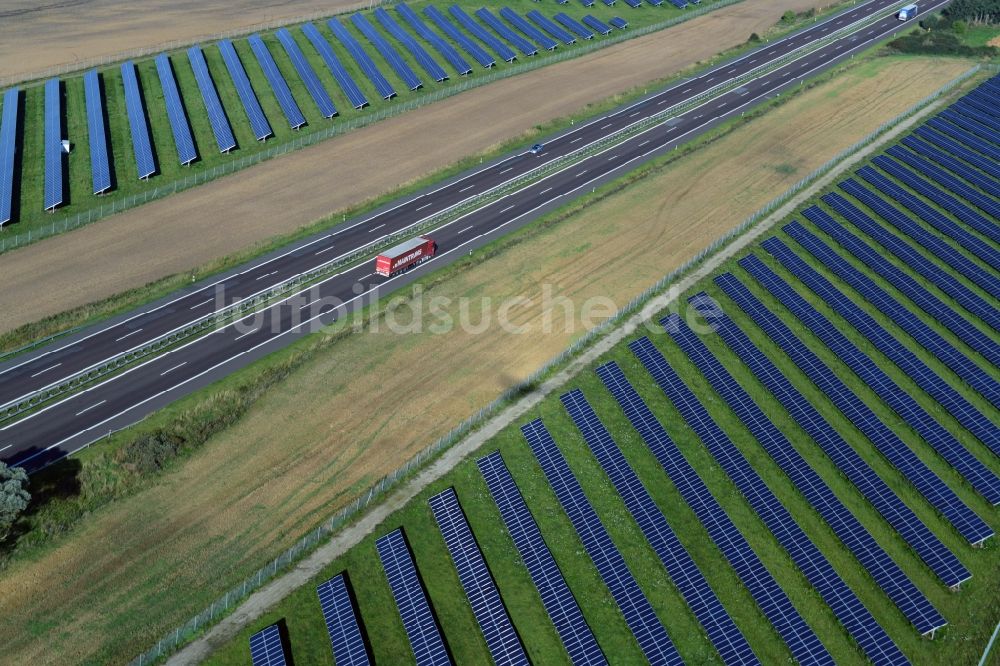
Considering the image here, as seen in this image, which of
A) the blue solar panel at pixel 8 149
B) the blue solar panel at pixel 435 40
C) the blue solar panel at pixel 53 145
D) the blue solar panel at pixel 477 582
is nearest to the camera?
the blue solar panel at pixel 477 582

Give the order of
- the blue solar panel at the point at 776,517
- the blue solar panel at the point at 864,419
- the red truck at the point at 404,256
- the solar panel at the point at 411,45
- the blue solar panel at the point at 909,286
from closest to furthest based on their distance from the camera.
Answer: the blue solar panel at the point at 776,517 < the blue solar panel at the point at 864,419 < the blue solar panel at the point at 909,286 < the red truck at the point at 404,256 < the solar panel at the point at 411,45

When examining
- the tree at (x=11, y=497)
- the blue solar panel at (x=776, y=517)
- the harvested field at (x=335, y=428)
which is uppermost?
the tree at (x=11, y=497)

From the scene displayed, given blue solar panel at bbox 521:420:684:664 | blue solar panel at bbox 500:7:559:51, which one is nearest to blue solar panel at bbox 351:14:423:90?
blue solar panel at bbox 500:7:559:51

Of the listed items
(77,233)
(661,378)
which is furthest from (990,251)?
(77,233)

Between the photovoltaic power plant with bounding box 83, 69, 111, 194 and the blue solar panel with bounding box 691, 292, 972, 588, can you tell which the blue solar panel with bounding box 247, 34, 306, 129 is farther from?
the blue solar panel with bounding box 691, 292, 972, 588

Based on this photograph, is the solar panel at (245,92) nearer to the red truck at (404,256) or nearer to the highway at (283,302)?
the highway at (283,302)

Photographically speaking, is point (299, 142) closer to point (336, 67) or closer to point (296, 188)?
point (296, 188)

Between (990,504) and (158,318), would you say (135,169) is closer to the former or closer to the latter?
(158,318)

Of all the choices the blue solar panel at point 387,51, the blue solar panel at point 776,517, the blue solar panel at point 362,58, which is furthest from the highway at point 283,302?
the blue solar panel at point 776,517
